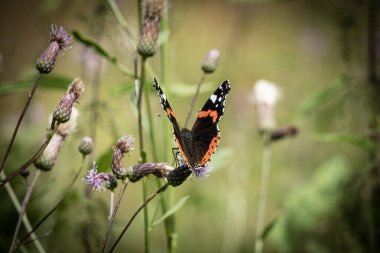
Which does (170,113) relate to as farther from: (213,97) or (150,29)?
(150,29)

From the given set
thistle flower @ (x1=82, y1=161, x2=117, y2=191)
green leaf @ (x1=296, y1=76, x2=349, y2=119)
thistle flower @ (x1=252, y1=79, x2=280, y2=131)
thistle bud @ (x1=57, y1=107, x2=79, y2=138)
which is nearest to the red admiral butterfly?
thistle flower @ (x1=82, y1=161, x2=117, y2=191)

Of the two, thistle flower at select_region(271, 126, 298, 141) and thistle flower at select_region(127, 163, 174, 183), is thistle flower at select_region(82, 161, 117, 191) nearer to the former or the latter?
thistle flower at select_region(127, 163, 174, 183)

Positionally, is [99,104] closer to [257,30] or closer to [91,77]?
[91,77]

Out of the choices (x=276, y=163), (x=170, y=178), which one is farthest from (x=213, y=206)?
(x=170, y=178)

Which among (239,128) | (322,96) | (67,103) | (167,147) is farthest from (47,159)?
(239,128)

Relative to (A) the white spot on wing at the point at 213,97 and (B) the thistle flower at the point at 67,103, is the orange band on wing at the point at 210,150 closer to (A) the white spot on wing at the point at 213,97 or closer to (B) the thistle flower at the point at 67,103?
(A) the white spot on wing at the point at 213,97

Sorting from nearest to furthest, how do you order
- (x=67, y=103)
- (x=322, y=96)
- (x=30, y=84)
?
1. (x=67, y=103)
2. (x=30, y=84)
3. (x=322, y=96)
